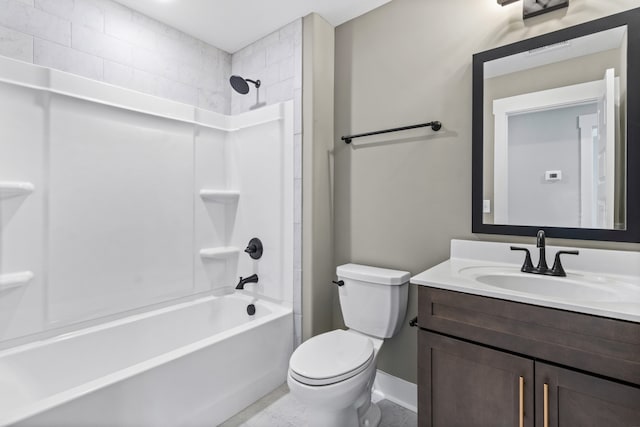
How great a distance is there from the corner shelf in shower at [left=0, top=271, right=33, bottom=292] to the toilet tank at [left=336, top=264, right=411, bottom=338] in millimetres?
1670

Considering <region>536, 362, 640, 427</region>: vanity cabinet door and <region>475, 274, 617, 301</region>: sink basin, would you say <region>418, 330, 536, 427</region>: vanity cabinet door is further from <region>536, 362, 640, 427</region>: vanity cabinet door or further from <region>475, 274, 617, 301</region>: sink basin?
<region>475, 274, 617, 301</region>: sink basin

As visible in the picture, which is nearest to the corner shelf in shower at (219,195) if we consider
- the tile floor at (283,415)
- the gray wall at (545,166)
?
the tile floor at (283,415)

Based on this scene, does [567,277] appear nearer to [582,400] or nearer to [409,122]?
[582,400]

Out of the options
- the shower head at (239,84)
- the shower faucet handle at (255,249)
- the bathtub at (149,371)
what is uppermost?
the shower head at (239,84)

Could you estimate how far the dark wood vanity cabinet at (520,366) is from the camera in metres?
0.98

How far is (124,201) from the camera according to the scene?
6.64ft

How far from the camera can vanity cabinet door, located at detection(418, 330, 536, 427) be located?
113 cm

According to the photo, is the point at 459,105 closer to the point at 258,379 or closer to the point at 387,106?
the point at 387,106

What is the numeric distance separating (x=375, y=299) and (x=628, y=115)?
1436 mm

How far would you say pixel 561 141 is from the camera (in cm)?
149

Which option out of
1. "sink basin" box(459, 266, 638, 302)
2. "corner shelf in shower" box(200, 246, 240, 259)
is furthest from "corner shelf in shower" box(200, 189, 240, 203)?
"sink basin" box(459, 266, 638, 302)

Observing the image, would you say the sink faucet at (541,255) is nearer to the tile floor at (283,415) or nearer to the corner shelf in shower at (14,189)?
the tile floor at (283,415)

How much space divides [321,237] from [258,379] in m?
0.99

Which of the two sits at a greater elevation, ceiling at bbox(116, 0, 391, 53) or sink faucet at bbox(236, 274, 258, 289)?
ceiling at bbox(116, 0, 391, 53)
